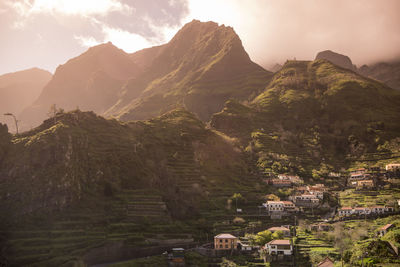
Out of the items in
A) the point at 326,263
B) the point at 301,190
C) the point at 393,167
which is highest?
the point at 393,167

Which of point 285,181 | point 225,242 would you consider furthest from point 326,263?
point 285,181

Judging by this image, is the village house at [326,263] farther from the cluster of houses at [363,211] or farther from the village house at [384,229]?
the cluster of houses at [363,211]

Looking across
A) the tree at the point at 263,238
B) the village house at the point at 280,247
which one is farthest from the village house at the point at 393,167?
the village house at the point at 280,247

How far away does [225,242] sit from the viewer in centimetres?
8338

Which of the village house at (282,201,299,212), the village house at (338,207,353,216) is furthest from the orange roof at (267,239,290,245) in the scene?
the village house at (338,207,353,216)

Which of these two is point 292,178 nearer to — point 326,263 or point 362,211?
point 362,211

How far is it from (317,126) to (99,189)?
112m

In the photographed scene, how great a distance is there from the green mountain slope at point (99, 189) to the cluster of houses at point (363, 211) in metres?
25.0

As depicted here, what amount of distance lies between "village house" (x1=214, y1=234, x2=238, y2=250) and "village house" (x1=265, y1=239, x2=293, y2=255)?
7.62 m

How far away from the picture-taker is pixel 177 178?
11756 centimetres

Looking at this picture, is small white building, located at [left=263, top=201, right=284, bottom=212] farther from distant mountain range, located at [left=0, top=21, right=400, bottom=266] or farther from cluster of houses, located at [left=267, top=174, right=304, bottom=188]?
cluster of houses, located at [left=267, top=174, right=304, bottom=188]

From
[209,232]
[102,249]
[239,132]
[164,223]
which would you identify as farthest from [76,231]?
[239,132]

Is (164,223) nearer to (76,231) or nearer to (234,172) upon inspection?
(76,231)

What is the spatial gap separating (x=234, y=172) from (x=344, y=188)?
36.5 meters
